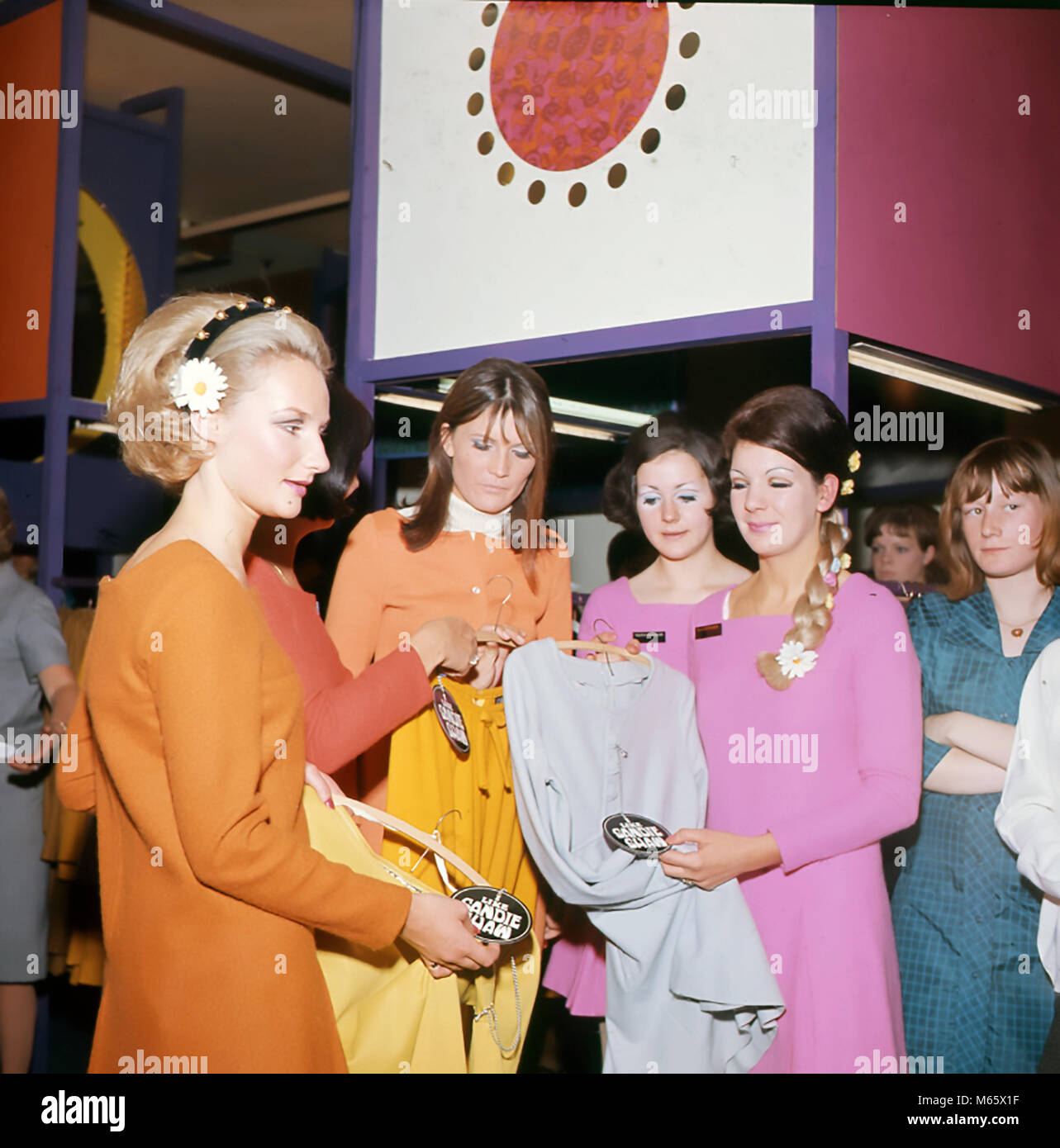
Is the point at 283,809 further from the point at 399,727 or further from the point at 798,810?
the point at 798,810

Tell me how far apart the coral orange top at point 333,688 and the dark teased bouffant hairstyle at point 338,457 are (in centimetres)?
18

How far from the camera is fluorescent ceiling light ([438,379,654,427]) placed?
15.0 ft

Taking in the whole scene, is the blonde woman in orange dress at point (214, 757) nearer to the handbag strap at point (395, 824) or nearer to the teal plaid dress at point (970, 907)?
the handbag strap at point (395, 824)

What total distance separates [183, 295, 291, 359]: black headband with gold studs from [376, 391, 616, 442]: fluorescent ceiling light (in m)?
1.81

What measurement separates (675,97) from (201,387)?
5.58ft

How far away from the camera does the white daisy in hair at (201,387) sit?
190 cm

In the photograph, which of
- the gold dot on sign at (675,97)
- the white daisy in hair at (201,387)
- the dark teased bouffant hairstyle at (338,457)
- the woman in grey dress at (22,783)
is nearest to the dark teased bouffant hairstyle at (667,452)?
the dark teased bouffant hairstyle at (338,457)

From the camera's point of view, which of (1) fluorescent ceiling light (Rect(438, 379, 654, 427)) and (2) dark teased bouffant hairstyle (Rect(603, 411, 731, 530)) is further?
(1) fluorescent ceiling light (Rect(438, 379, 654, 427))

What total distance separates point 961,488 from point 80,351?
5015 millimetres

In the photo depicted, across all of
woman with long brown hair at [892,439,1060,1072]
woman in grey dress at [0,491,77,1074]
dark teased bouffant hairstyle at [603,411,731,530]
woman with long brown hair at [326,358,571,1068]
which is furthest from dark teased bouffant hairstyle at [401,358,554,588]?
woman in grey dress at [0,491,77,1074]

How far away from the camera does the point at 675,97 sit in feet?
9.90

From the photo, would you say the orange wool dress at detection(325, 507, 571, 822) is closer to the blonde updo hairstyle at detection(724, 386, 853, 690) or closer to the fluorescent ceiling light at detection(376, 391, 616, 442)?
the blonde updo hairstyle at detection(724, 386, 853, 690)

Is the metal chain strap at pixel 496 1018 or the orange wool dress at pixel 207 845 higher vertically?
the orange wool dress at pixel 207 845
